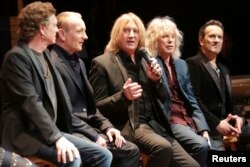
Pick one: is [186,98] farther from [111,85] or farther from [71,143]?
[71,143]

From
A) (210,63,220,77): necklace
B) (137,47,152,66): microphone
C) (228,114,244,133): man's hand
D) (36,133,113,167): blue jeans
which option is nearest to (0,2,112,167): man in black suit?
(36,133,113,167): blue jeans

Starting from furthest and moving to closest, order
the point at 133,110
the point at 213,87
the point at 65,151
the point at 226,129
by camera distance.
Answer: the point at 213,87 → the point at 226,129 → the point at 133,110 → the point at 65,151

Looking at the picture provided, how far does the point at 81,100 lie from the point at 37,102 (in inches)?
20.6

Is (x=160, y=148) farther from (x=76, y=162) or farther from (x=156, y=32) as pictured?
(x=156, y=32)

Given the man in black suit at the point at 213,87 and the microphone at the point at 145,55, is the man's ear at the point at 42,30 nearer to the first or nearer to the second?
the microphone at the point at 145,55

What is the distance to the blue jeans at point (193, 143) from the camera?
3408mm

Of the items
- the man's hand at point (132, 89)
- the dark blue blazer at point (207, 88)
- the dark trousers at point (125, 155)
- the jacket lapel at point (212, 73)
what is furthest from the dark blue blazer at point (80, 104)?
the jacket lapel at point (212, 73)

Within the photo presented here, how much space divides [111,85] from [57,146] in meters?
0.77

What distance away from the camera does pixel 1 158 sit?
2285 millimetres

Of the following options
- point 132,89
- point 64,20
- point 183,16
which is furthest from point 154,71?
point 183,16

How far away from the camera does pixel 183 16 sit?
17.0 ft

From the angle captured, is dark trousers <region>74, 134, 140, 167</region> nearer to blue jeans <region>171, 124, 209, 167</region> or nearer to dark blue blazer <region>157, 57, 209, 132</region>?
blue jeans <region>171, 124, 209, 167</region>

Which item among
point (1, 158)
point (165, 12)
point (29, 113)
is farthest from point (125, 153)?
point (165, 12)

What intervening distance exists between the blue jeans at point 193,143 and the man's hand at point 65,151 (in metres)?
0.96
